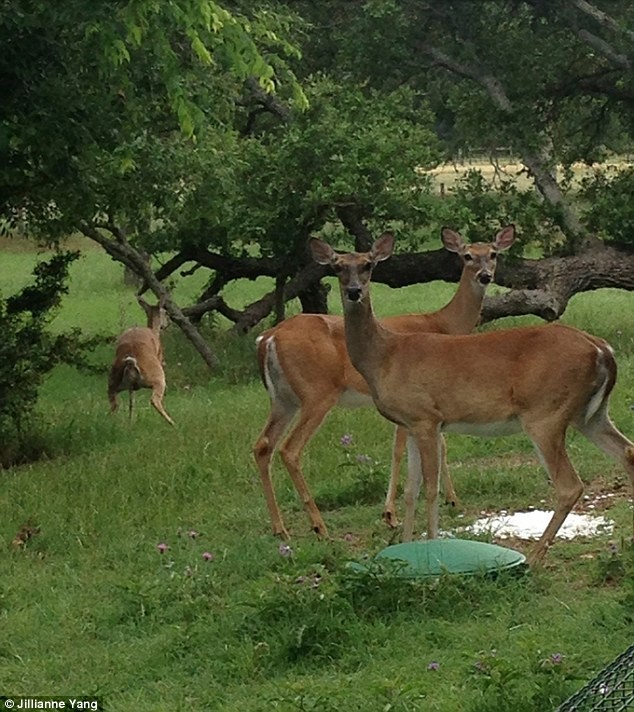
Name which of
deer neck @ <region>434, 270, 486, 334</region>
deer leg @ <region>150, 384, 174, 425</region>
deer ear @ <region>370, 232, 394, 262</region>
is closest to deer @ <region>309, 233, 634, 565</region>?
deer ear @ <region>370, 232, 394, 262</region>

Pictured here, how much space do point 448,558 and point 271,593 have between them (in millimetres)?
886

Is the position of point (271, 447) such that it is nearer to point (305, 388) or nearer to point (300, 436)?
point (300, 436)

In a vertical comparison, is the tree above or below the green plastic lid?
above

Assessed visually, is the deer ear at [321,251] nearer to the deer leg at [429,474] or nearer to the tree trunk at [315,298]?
the deer leg at [429,474]

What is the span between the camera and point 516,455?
30.7ft

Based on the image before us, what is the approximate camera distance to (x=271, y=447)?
802cm

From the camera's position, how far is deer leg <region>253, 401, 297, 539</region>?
7641 millimetres

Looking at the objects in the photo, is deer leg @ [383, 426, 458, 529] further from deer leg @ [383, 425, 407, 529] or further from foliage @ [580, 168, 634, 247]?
foliage @ [580, 168, 634, 247]

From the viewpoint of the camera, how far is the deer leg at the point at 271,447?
764cm

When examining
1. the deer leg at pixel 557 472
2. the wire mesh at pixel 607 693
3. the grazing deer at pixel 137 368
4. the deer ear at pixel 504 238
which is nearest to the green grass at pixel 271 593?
the deer leg at pixel 557 472

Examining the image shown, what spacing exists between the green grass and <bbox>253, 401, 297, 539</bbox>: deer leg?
0.14 meters

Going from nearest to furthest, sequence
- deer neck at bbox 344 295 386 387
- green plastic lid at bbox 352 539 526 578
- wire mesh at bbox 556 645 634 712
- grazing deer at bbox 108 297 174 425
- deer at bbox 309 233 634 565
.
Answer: wire mesh at bbox 556 645 634 712
green plastic lid at bbox 352 539 526 578
deer at bbox 309 233 634 565
deer neck at bbox 344 295 386 387
grazing deer at bbox 108 297 174 425

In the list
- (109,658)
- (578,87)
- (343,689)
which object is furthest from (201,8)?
(578,87)

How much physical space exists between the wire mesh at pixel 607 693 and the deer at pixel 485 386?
278 cm
